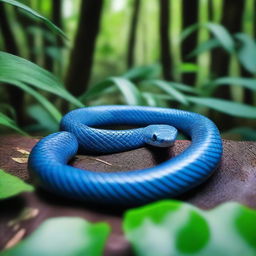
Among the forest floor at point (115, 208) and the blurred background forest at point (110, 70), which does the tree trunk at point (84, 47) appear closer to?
the blurred background forest at point (110, 70)

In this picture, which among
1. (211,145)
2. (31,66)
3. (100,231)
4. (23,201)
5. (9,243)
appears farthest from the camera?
(31,66)

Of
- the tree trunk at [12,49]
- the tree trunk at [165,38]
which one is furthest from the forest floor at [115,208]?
the tree trunk at [165,38]

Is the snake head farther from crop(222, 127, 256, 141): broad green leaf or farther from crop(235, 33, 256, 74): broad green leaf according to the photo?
crop(235, 33, 256, 74): broad green leaf

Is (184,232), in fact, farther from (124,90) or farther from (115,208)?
(124,90)

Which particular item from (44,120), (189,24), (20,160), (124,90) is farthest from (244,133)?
(189,24)

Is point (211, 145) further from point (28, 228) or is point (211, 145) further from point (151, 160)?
point (28, 228)

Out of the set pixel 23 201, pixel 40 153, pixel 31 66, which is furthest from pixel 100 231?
pixel 31 66
